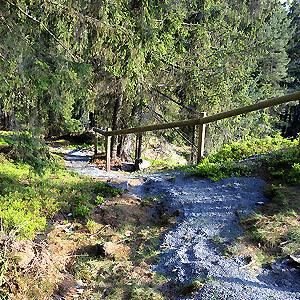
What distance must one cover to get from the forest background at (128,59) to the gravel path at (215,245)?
9.39ft

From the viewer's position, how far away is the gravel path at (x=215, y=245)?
7.73ft

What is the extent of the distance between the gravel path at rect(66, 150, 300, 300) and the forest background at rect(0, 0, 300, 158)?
2.86 metres

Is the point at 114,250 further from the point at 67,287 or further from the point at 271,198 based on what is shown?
the point at 271,198

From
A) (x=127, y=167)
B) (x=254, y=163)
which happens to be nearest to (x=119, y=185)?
(x=254, y=163)

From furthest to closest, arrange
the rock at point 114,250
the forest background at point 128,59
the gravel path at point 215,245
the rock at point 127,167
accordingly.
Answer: the rock at point 127,167, the forest background at point 128,59, the rock at point 114,250, the gravel path at point 215,245

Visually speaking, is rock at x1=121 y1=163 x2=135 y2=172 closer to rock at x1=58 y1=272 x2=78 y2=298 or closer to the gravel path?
the gravel path

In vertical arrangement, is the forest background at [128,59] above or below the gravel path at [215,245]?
above

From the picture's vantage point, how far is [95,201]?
475cm

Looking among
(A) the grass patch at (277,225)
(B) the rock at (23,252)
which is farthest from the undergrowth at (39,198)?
(A) the grass patch at (277,225)

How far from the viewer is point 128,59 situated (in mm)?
6715

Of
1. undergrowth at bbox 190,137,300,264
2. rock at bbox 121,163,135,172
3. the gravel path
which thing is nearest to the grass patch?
undergrowth at bbox 190,137,300,264

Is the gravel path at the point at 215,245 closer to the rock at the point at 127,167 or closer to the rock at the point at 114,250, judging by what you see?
the rock at the point at 114,250

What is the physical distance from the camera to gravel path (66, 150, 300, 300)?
236 cm

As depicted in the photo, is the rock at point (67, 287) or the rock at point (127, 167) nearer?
the rock at point (67, 287)
